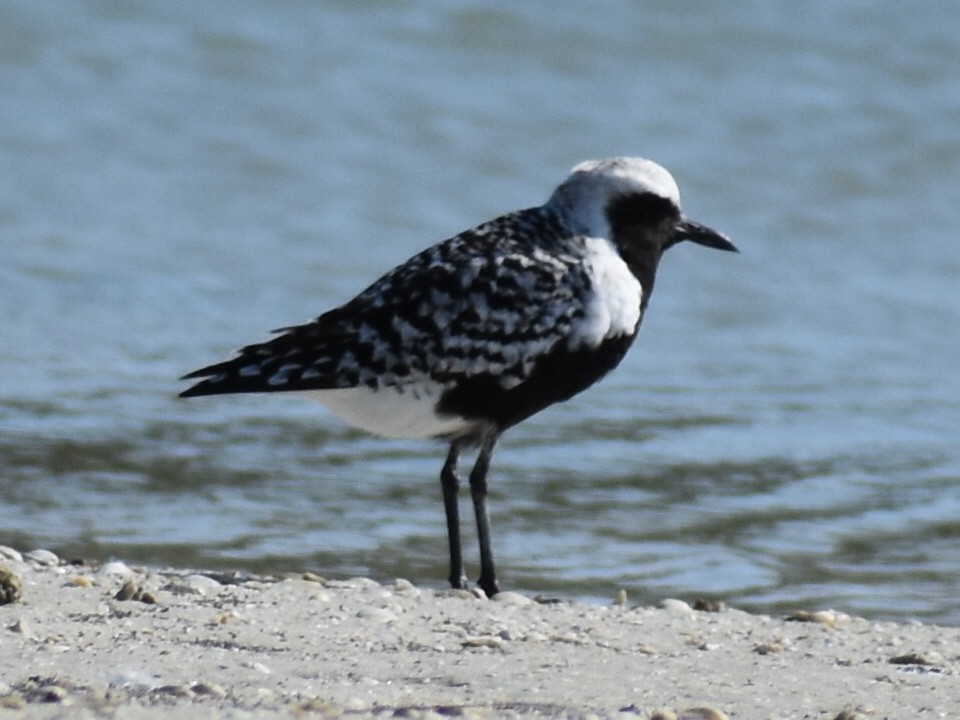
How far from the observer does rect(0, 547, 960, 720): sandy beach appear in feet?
15.1

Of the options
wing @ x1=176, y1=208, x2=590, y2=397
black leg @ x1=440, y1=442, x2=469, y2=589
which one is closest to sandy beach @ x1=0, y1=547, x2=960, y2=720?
black leg @ x1=440, y1=442, x2=469, y2=589

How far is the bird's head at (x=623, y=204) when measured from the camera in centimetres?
692

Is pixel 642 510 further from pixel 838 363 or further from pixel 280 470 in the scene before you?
pixel 838 363

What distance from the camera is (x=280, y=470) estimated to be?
8656 mm

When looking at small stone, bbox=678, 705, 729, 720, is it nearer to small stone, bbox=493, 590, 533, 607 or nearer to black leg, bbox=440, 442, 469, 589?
small stone, bbox=493, 590, 533, 607

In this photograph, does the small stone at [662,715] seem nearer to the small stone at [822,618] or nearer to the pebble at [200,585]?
the small stone at [822,618]

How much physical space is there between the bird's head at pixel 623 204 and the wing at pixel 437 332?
31cm

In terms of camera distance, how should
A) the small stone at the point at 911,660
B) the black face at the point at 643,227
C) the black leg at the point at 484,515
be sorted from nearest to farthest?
the small stone at the point at 911,660
the black leg at the point at 484,515
the black face at the point at 643,227

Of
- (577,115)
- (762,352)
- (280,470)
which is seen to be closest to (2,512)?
(280,470)

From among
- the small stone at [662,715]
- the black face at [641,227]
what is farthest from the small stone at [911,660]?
the black face at [641,227]

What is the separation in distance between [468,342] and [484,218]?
785 centimetres

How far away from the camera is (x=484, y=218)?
14.3 meters

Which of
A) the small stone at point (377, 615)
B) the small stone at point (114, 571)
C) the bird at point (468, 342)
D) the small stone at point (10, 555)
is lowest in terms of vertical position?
the small stone at point (10, 555)

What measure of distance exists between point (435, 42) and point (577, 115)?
6.07ft
